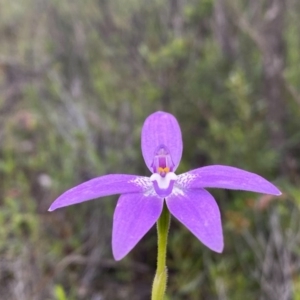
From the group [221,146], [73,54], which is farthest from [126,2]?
[221,146]

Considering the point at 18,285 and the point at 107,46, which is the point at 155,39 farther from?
the point at 18,285

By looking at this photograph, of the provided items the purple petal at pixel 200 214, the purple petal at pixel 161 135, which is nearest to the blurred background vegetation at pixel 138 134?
the purple petal at pixel 161 135

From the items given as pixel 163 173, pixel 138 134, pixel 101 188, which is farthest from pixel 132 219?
pixel 138 134

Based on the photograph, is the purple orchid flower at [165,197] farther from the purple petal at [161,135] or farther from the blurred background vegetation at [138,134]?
the blurred background vegetation at [138,134]

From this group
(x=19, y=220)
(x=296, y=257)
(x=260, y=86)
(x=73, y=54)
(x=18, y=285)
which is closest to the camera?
(x=19, y=220)

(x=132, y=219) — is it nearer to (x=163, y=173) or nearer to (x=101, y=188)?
(x=101, y=188)

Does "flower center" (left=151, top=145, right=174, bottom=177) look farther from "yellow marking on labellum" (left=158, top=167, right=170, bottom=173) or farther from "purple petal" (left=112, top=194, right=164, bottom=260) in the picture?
"purple petal" (left=112, top=194, right=164, bottom=260)
